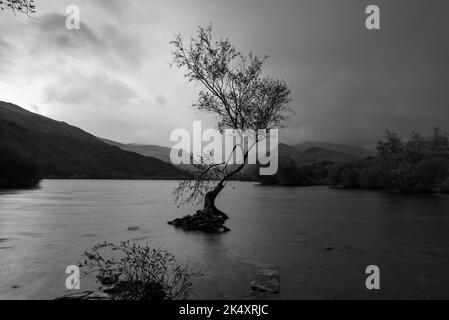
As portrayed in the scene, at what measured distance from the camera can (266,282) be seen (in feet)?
49.3

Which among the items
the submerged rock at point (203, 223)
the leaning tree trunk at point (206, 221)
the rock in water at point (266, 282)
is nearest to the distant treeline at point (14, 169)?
the leaning tree trunk at point (206, 221)

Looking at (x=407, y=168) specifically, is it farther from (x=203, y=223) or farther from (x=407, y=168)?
(x=203, y=223)

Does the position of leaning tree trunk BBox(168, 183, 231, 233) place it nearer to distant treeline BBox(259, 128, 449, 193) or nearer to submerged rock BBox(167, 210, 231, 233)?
submerged rock BBox(167, 210, 231, 233)

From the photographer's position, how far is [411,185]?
129 metres

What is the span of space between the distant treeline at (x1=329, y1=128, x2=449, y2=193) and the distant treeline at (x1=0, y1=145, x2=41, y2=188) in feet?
504

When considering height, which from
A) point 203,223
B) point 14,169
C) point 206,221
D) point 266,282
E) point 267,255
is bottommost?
point 267,255

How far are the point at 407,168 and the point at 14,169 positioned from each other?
160 m

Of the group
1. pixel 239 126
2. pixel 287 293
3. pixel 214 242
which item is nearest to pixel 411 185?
pixel 239 126

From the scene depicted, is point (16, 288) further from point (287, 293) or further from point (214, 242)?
point (214, 242)

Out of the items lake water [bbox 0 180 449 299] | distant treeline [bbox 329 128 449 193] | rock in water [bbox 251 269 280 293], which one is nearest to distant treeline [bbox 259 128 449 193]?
distant treeline [bbox 329 128 449 193]

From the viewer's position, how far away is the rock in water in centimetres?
1444

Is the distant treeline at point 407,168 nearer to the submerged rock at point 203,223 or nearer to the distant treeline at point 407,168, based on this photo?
the distant treeline at point 407,168

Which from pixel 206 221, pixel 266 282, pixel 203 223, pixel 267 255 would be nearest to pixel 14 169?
pixel 206 221

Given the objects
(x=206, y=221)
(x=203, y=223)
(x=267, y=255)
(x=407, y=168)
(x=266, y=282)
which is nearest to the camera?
(x=266, y=282)
